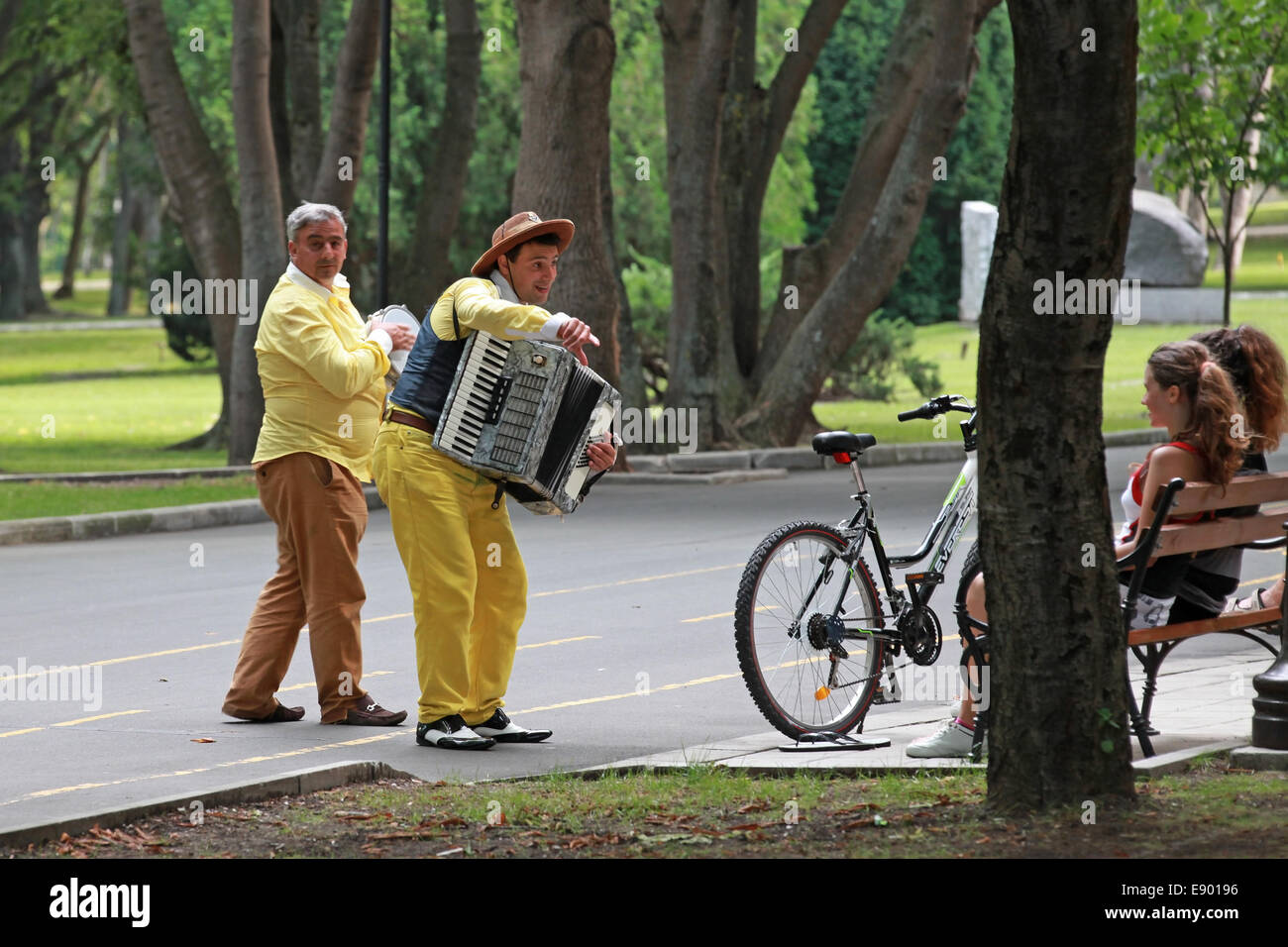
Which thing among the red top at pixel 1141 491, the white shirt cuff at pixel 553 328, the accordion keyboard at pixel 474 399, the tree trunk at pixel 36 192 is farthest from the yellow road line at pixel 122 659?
the tree trunk at pixel 36 192

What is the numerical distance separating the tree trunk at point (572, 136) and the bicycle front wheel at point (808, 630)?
1158cm

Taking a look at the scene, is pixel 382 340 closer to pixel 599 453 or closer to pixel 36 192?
pixel 599 453

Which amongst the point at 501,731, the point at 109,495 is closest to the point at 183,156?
the point at 109,495

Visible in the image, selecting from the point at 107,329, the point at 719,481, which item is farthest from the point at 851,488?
the point at 107,329

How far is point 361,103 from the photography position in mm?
21734

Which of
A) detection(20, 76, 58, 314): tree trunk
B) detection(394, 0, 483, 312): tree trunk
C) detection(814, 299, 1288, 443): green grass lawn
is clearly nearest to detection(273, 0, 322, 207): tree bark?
detection(394, 0, 483, 312): tree trunk

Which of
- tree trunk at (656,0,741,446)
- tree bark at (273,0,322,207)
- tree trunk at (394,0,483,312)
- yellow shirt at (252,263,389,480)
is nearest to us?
yellow shirt at (252,263,389,480)

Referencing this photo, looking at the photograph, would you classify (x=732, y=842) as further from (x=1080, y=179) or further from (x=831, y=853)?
(x=1080, y=179)

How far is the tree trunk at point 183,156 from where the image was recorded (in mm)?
21594

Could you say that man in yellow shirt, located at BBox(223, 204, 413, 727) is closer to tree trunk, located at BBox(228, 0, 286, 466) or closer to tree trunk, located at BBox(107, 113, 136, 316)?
tree trunk, located at BBox(228, 0, 286, 466)

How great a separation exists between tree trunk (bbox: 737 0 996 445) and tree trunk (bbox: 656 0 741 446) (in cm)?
86

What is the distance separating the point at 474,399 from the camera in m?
8.11

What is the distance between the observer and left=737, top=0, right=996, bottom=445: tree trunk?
22203mm
